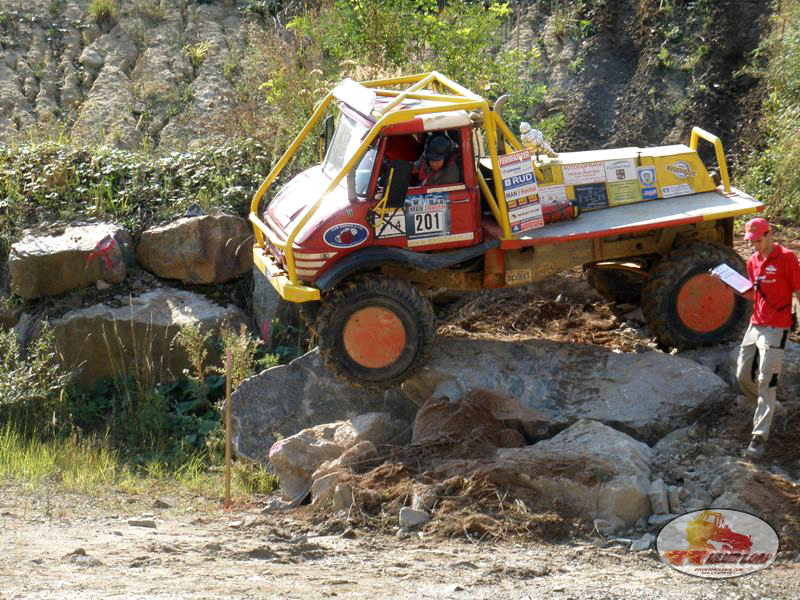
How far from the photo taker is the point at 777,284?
24.1 feet

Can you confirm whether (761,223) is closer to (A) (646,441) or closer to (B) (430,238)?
(A) (646,441)

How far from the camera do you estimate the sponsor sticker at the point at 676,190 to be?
9.01 m

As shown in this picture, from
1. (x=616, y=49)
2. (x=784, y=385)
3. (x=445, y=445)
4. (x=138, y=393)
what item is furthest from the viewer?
(x=616, y=49)

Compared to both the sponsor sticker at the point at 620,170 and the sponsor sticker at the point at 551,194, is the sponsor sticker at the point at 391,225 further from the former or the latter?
the sponsor sticker at the point at 620,170

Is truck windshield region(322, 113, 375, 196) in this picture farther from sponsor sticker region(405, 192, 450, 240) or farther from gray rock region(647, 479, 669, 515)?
gray rock region(647, 479, 669, 515)

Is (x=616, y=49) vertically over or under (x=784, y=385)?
over

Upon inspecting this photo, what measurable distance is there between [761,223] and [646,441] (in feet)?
6.24

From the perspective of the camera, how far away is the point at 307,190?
8.89m

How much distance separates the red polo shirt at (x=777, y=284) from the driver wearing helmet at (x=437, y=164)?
240 centimetres

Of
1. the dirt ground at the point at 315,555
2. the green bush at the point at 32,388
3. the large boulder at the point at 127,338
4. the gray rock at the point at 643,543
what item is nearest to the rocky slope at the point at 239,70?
the large boulder at the point at 127,338

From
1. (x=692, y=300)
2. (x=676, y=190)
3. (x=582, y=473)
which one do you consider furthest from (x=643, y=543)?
(x=676, y=190)

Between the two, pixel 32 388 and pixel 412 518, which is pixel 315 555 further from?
pixel 32 388

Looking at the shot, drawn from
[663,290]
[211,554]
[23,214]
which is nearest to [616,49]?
→ [663,290]

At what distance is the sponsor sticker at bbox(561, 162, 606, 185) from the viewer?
29.0 ft
